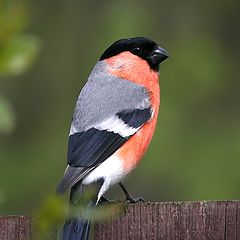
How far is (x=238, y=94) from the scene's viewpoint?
6.39m

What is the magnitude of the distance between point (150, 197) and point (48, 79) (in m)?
1.24

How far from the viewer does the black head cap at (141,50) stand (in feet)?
14.1

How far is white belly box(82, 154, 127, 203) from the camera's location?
3443 millimetres

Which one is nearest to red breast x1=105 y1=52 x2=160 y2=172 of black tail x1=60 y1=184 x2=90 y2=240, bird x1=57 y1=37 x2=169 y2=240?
bird x1=57 y1=37 x2=169 y2=240

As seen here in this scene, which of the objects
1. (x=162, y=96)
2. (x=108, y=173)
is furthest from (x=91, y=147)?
(x=162, y=96)

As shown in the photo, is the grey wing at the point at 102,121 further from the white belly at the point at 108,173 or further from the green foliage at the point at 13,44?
the green foliage at the point at 13,44

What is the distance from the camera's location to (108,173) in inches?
141

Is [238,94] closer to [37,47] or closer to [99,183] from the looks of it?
[99,183]

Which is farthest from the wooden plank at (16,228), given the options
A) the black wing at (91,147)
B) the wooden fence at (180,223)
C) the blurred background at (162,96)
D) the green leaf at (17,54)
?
the blurred background at (162,96)

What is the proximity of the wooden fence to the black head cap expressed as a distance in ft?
5.59

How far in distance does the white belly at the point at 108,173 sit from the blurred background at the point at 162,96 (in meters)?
2.04

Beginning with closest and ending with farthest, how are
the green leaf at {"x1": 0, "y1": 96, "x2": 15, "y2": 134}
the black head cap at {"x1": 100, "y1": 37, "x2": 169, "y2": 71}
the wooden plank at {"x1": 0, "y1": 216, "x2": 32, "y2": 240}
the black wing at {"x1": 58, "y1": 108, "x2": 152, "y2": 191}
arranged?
1. the green leaf at {"x1": 0, "y1": 96, "x2": 15, "y2": 134}
2. the wooden plank at {"x1": 0, "y1": 216, "x2": 32, "y2": 240}
3. the black wing at {"x1": 58, "y1": 108, "x2": 152, "y2": 191}
4. the black head cap at {"x1": 100, "y1": 37, "x2": 169, "y2": 71}

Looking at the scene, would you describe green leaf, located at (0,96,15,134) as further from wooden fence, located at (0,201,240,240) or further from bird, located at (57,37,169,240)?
bird, located at (57,37,169,240)

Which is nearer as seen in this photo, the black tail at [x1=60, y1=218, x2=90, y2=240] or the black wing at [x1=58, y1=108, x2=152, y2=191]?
the black tail at [x1=60, y1=218, x2=90, y2=240]
